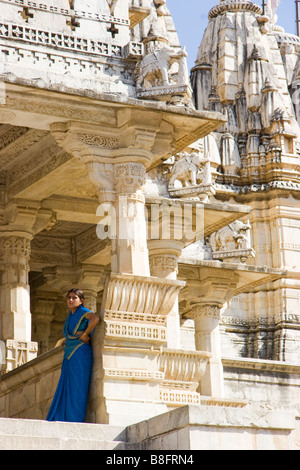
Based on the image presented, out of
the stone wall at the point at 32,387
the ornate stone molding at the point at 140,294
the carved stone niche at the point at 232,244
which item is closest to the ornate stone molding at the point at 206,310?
the carved stone niche at the point at 232,244

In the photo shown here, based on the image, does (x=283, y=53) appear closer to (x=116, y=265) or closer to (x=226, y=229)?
(x=226, y=229)

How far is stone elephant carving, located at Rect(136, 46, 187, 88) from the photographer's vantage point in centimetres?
1542

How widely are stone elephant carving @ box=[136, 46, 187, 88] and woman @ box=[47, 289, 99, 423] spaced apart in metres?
2.94

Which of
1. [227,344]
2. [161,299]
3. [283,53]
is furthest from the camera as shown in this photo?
[283,53]

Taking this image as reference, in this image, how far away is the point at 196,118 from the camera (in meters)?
15.4

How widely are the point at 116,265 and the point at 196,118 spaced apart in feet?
7.17

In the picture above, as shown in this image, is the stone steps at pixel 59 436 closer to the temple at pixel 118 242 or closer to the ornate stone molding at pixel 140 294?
the temple at pixel 118 242

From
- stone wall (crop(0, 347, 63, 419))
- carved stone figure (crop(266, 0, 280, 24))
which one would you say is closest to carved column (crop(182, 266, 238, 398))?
stone wall (crop(0, 347, 63, 419))

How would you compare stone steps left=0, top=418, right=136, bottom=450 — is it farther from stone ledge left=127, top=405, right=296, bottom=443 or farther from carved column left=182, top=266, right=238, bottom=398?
carved column left=182, top=266, right=238, bottom=398

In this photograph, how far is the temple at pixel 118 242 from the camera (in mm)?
12781

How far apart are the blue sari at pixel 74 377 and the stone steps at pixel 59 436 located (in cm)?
119

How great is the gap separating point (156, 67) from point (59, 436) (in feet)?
17.2
